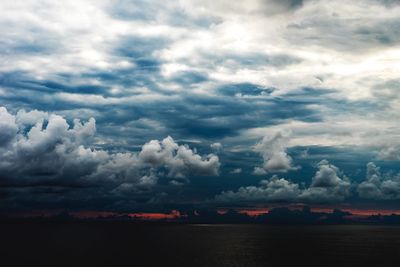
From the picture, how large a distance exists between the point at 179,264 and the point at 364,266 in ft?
259

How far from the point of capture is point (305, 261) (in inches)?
7741

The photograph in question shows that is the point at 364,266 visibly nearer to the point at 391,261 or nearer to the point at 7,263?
the point at 391,261

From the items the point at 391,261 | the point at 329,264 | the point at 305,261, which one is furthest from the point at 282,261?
the point at 391,261

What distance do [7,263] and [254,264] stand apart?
110 m

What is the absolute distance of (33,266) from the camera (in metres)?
177

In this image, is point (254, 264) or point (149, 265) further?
point (254, 264)

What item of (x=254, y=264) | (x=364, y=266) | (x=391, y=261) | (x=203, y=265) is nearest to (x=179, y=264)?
(x=203, y=265)

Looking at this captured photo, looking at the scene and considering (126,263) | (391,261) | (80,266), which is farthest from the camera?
(391,261)

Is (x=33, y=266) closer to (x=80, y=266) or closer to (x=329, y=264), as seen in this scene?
(x=80, y=266)

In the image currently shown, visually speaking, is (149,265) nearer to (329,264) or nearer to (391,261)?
(329,264)

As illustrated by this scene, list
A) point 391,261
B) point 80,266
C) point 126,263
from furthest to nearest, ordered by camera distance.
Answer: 1. point 391,261
2. point 126,263
3. point 80,266

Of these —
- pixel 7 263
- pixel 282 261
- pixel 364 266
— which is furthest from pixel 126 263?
pixel 364 266

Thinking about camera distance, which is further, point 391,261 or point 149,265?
point 391,261

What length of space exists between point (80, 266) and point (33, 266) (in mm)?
22183
